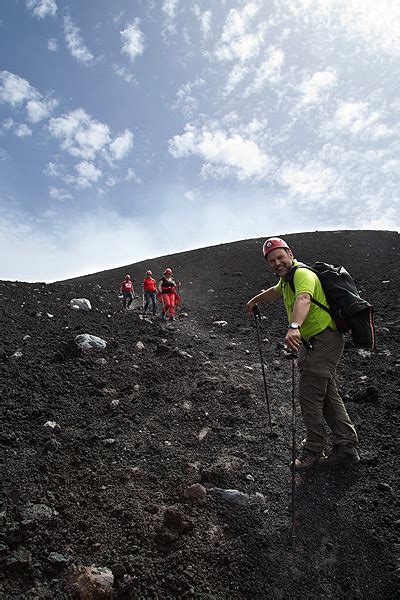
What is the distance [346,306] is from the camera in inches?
138

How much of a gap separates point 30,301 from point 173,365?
5.53m

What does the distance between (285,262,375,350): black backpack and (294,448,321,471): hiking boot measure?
1.28 meters

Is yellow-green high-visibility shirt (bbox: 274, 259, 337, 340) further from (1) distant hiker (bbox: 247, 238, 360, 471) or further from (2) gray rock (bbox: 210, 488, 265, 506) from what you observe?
(2) gray rock (bbox: 210, 488, 265, 506)

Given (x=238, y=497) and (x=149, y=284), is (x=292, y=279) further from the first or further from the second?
(x=149, y=284)

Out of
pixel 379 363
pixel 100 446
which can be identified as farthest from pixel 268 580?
pixel 379 363

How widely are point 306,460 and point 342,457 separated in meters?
0.42

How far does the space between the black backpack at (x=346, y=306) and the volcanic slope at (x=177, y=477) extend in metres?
1.48

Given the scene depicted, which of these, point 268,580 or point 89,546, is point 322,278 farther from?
point 89,546

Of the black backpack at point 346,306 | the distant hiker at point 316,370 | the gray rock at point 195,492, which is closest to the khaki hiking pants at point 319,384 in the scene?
the distant hiker at point 316,370

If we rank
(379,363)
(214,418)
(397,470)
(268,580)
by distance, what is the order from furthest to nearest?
(379,363)
(214,418)
(397,470)
(268,580)

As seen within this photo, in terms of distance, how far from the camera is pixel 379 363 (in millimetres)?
6414

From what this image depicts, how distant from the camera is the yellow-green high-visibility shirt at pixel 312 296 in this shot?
3.44 metres

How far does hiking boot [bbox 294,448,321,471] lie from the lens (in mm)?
3715

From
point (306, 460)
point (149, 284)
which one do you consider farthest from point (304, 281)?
point (149, 284)
